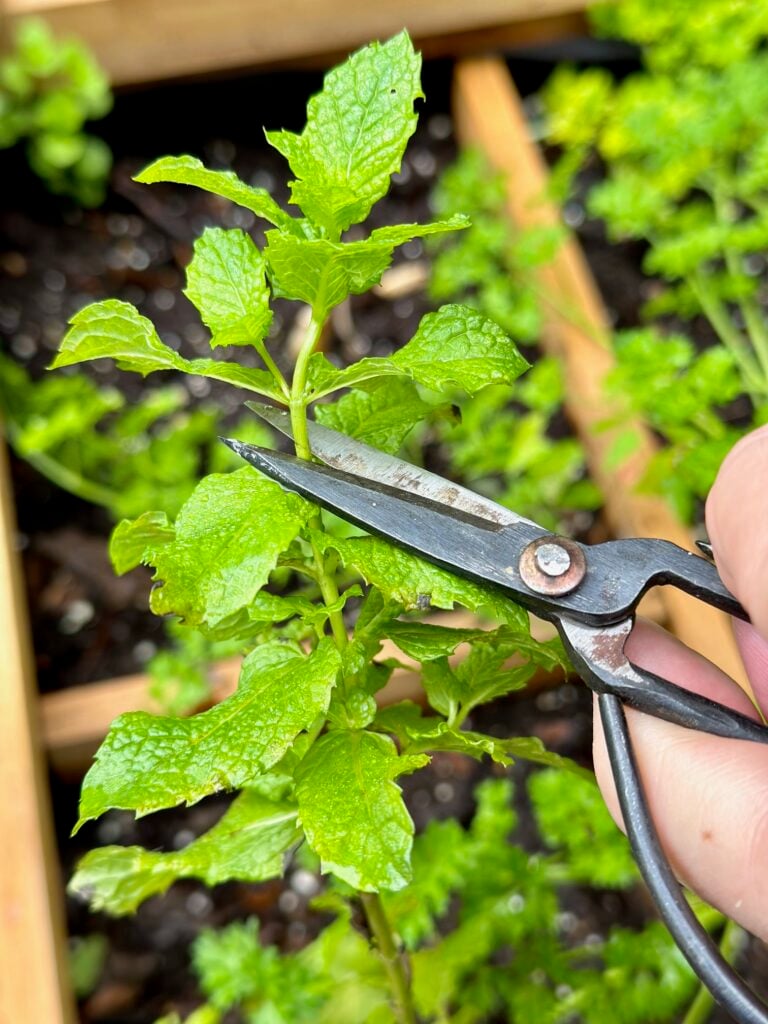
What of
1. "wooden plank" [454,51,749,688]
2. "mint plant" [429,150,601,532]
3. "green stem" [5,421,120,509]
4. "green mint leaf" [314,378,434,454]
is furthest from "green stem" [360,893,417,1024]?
"green stem" [5,421,120,509]

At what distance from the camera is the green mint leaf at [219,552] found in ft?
1.76

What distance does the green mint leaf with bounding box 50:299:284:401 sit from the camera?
551 millimetres

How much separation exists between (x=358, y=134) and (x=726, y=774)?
46cm

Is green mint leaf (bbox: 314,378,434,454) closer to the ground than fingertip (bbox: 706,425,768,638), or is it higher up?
higher up

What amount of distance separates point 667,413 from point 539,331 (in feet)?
1.54

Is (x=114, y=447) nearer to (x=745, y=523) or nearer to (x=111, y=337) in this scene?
(x=111, y=337)

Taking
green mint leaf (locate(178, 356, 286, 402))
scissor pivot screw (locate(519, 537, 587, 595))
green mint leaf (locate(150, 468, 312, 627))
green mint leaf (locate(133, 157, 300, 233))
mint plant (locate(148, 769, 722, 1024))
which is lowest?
mint plant (locate(148, 769, 722, 1024))

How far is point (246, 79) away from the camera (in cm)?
187

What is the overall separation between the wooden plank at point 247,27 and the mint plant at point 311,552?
1.36 metres

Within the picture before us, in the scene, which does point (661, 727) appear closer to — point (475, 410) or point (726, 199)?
point (475, 410)

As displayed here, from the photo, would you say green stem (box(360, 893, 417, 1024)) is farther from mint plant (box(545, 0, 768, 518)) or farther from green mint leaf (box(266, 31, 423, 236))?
mint plant (box(545, 0, 768, 518))

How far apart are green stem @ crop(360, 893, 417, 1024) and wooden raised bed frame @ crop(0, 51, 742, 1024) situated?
1.39 feet

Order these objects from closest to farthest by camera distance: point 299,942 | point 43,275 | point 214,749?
point 214,749
point 299,942
point 43,275

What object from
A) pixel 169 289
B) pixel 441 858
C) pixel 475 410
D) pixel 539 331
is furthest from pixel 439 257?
pixel 441 858
